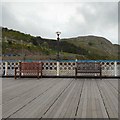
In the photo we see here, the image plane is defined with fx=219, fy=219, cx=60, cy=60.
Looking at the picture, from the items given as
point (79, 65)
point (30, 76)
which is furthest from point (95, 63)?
point (30, 76)

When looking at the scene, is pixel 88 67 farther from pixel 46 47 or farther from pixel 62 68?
pixel 46 47

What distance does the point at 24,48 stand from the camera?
131ft

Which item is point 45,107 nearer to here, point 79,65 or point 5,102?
point 5,102

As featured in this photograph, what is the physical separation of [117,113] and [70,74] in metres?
6.12

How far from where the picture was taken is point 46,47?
A: 144ft

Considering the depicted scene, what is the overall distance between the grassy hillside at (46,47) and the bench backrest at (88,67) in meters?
14.0

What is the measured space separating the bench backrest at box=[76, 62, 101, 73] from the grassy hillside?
13980 millimetres

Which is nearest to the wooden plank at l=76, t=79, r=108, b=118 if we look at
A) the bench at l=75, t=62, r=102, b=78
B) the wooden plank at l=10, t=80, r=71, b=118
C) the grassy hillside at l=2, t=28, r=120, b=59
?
the wooden plank at l=10, t=80, r=71, b=118

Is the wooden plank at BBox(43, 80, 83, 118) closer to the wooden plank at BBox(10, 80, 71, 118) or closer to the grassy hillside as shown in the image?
the wooden plank at BBox(10, 80, 71, 118)

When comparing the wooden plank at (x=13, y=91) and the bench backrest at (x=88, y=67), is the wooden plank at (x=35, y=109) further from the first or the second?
the bench backrest at (x=88, y=67)

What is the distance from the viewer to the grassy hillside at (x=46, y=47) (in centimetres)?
3562

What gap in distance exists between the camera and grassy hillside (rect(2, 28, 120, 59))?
35.6m

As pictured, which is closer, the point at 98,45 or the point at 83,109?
the point at 83,109

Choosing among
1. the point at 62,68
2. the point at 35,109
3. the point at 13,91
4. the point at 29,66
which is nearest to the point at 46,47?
the point at 62,68
